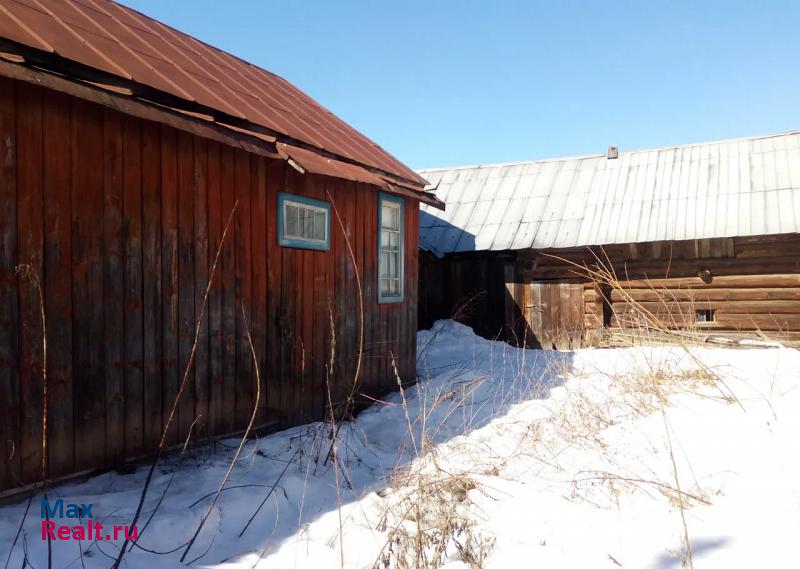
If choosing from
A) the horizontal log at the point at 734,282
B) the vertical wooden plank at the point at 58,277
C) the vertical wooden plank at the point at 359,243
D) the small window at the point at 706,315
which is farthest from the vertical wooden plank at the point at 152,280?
the small window at the point at 706,315

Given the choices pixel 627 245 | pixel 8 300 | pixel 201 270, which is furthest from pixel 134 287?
pixel 627 245

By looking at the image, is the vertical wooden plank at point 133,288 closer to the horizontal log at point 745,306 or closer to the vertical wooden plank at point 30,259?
the vertical wooden plank at point 30,259

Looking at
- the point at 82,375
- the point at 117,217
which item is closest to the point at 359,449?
the point at 82,375

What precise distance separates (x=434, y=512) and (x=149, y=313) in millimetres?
2776

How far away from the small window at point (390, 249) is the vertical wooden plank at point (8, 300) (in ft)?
14.9

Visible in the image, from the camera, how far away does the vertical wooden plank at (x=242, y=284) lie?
5.67m

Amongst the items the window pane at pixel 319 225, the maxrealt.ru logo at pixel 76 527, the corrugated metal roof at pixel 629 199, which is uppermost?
the corrugated metal roof at pixel 629 199

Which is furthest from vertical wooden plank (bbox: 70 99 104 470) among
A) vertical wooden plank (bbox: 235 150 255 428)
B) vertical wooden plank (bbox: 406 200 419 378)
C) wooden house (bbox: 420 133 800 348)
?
wooden house (bbox: 420 133 800 348)

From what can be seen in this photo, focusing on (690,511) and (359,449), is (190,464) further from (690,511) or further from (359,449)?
(690,511)

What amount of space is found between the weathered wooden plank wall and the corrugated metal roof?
8480mm

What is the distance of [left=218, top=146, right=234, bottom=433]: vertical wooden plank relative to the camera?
5.52 m

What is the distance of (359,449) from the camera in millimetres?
5586

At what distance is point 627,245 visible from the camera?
43.6ft

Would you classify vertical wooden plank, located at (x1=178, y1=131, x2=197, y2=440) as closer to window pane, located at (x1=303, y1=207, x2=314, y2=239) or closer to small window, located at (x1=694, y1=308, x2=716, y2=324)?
window pane, located at (x1=303, y1=207, x2=314, y2=239)
